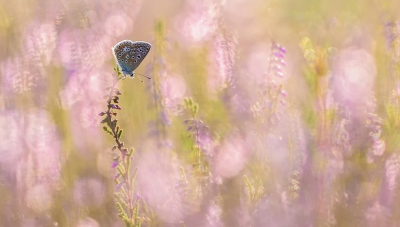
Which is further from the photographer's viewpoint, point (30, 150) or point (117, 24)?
point (117, 24)

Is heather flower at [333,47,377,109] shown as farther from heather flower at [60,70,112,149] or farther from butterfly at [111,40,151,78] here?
heather flower at [60,70,112,149]

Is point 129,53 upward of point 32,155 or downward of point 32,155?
upward

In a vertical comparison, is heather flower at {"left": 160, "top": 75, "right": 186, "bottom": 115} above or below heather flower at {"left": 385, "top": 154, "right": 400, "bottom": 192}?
above

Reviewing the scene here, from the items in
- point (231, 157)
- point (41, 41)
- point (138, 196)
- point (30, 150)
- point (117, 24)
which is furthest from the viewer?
point (117, 24)

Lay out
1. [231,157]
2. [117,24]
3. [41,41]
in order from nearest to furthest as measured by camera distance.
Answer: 1. [231,157]
2. [41,41]
3. [117,24]

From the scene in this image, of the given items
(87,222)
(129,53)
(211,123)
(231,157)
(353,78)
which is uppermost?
(353,78)

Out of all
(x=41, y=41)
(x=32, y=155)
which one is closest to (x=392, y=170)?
(x=32, y=155)

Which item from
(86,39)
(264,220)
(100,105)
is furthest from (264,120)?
(86,39)

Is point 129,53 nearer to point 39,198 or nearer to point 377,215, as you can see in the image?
point 39,198

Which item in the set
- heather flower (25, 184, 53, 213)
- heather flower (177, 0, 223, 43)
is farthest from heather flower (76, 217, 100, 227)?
heather flower (177, 0, 223, 43)
